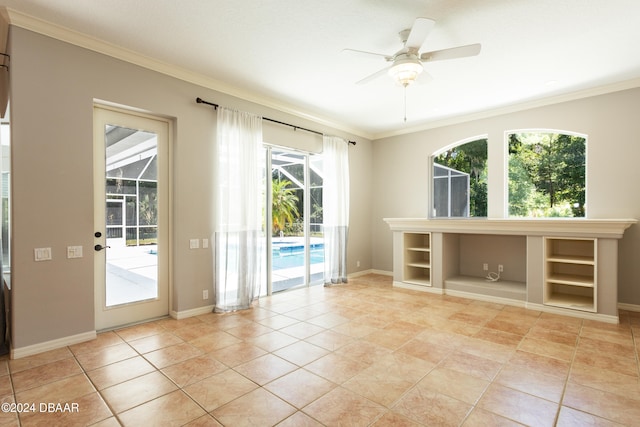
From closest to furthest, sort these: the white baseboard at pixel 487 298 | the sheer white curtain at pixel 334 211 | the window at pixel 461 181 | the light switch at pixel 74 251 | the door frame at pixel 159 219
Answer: the light switch at pixel 74 251 → the door frame at pixel 159 219 → the white baseboard at pixel 487 298 → the window at pixel 461 181 → the sheer white curtain at pixel 334 211

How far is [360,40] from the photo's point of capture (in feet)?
10.2

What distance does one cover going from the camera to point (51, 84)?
2.94 metres

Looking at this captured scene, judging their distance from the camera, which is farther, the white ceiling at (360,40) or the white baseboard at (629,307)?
the white baseboard at (629,307)

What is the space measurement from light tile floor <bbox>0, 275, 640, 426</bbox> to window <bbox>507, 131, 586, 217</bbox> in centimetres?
170

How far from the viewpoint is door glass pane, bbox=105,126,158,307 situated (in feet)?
11.3

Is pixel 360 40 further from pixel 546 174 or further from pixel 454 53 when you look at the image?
pixel 546 174

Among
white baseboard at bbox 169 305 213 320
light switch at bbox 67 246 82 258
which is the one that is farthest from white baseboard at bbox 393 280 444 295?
light switch at bbox 67 246 82 258

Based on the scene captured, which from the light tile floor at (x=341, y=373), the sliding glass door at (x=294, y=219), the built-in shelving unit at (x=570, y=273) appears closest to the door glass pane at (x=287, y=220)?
the sliding glass door at (x=294, y=219)

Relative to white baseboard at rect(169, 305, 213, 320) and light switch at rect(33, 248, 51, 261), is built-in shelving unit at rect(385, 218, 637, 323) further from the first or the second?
light switch at rect(33, 248, 51, 261)

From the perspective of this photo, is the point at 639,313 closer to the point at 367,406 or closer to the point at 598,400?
the point at 598,400

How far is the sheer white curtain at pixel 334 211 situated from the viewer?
5.68 m

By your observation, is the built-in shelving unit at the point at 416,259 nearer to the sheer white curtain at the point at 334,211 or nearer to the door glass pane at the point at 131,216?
the sheer white curtain at the point at 334,211

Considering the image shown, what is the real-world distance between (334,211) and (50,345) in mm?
4122

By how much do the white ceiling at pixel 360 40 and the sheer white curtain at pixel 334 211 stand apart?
1.33 metres
